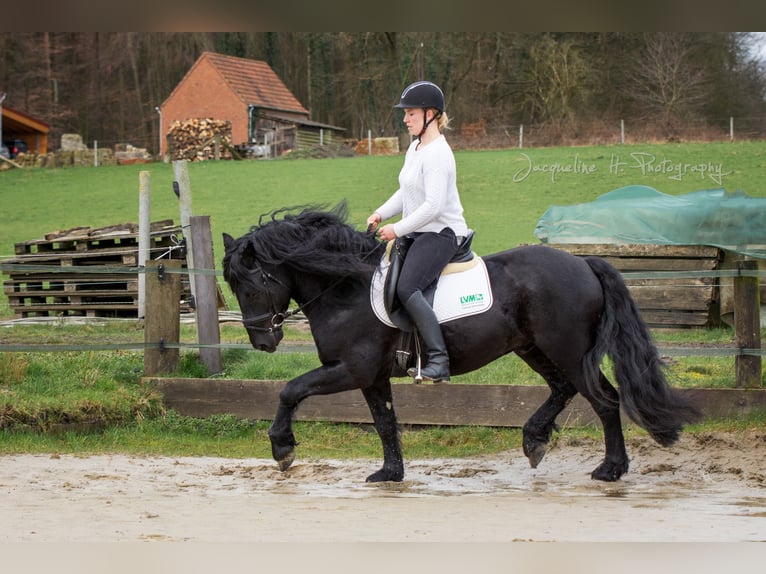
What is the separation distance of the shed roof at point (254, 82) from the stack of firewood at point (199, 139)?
116 cm

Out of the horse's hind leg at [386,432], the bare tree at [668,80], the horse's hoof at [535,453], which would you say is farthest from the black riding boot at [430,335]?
the bare tree at [668,80]

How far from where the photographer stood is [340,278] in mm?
6043

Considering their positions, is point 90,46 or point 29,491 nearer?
point 29,491

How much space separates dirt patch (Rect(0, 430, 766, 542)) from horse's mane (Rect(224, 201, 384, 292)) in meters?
1.43

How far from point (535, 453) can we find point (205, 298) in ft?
11.4

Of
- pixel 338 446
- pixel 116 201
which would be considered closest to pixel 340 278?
pixel 338 446

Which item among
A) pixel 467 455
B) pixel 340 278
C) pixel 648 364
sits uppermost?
pixel 340 278

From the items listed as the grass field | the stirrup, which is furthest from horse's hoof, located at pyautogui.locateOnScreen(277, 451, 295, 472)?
the grass field

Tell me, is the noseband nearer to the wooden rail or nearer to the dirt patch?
the dirt patch

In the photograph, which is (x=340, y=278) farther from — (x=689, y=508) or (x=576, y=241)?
(x=576, y=241)

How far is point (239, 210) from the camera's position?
63.4 feet

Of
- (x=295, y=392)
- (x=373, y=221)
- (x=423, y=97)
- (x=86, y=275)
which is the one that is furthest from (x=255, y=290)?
(x=86, y=275)

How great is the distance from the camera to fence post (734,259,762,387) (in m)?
7.18

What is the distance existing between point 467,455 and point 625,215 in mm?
5626
